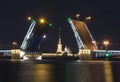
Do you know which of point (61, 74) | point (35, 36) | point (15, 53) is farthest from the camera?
point (15, 53)

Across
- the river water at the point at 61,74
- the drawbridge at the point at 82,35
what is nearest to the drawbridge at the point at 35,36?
the drawbridge at the point at 82,35

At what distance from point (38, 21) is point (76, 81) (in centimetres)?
10327

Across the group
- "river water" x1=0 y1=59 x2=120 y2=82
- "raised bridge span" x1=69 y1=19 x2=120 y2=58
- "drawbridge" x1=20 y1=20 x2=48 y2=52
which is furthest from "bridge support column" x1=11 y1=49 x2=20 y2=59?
"river water" x1=0 y1=59 x2=120 y2=82

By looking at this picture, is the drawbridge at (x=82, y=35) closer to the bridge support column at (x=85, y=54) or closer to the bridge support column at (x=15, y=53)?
the bridge support column at (x=85, y=54)

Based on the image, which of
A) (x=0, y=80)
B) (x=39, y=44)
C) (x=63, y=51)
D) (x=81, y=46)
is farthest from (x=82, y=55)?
(x=0, y=80)

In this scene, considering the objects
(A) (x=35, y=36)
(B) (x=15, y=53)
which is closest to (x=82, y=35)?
(A) (x=35, y=36)

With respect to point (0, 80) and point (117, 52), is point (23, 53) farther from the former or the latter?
point (0, 80)

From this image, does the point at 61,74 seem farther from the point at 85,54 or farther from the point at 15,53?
the point at 15,53

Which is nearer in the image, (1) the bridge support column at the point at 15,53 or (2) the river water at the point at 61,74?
(2) the river water at the point at 61,74

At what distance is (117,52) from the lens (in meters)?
191

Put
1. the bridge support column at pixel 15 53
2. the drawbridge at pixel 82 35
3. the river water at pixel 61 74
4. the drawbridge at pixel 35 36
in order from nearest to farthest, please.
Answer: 1. the river water at pixel 61 74
2. the drawbridge at pixel 35 36
3. the drawbridge at pixel 82 35
4. the bridge support column at pixel 15 53

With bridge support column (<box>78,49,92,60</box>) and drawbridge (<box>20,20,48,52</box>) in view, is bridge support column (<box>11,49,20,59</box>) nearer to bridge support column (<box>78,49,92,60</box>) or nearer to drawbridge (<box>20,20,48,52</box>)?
drawbridge (<box>20,20,48,52</box>)

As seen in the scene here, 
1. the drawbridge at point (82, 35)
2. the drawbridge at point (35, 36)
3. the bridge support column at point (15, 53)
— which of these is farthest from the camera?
the bridge support column at point (15, 53)

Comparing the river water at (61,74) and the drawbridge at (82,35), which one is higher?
the drawbridge at (82,35)
